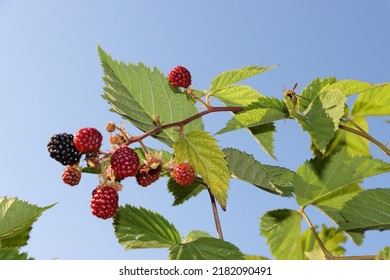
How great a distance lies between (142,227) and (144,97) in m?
0.34

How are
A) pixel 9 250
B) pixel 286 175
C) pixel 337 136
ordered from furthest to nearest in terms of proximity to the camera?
pixel 337 136, pixel 286 175, pixel 9 250

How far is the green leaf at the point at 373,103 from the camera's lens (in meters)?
1.54

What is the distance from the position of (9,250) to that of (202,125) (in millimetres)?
620

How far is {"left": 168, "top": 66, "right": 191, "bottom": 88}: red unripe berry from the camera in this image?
4.65 feet

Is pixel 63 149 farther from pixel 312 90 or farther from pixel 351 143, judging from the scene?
pixel 351 143

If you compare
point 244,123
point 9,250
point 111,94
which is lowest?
point 9,250

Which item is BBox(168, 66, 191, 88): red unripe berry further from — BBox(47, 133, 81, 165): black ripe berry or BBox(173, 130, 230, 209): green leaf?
BBox(47, 133, 81, 165): black ripe berry

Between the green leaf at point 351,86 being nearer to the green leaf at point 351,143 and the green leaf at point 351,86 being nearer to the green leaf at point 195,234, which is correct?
the green leaf at point 351,143

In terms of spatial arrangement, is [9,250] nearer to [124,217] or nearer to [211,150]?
[124,217]

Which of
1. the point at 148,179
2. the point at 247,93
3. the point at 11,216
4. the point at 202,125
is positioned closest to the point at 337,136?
the point at 247,93

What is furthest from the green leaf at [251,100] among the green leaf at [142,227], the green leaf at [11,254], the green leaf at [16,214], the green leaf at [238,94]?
the green leaf at [11,254]

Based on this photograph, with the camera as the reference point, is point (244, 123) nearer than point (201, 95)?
Yes

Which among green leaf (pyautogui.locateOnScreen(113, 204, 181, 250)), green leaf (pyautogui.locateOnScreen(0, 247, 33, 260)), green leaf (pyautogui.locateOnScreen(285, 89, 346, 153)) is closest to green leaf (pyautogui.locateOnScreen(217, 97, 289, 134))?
green leaf (pyautogui.locateOnScreen(285, 89, 346, 153))
